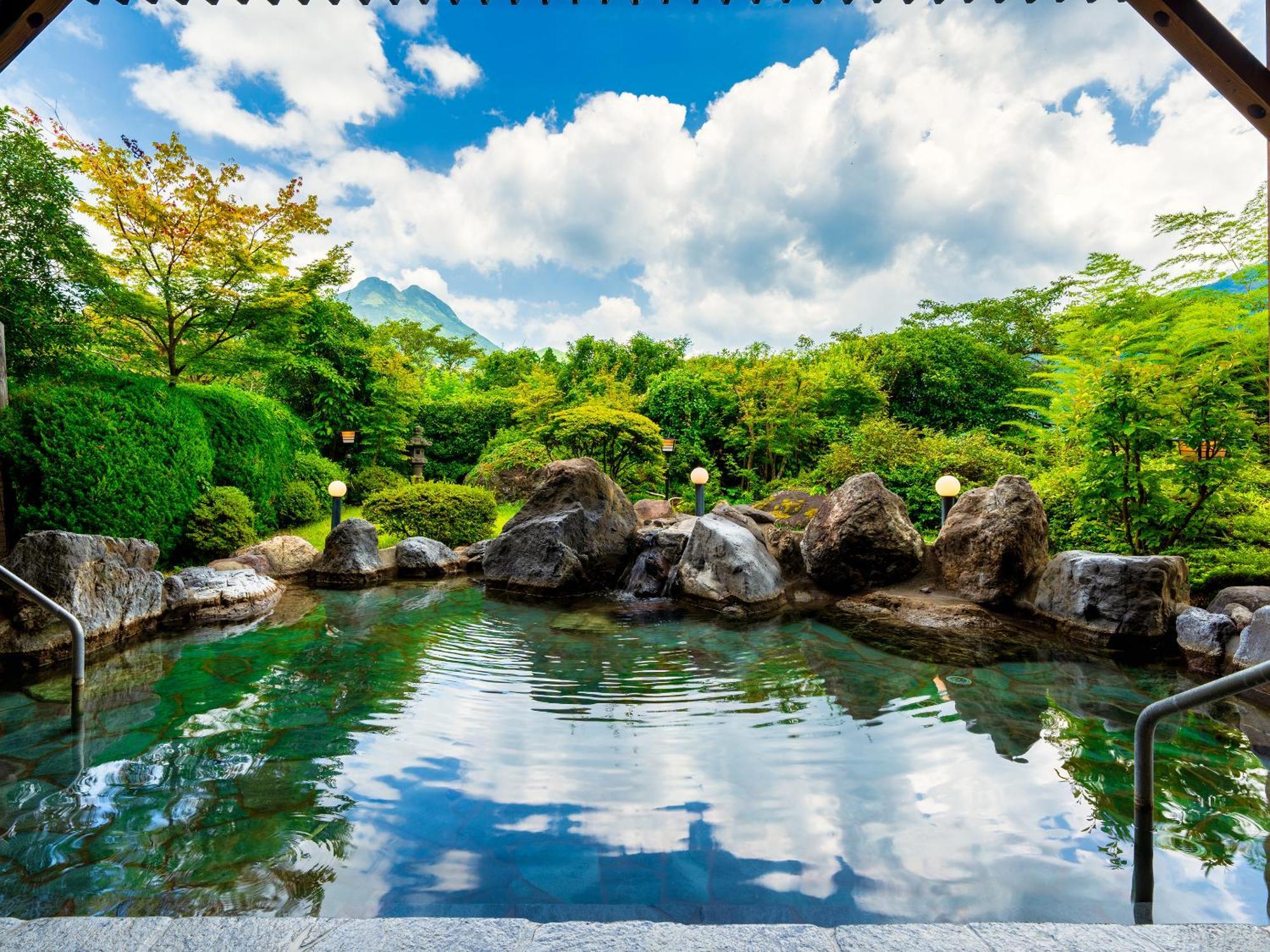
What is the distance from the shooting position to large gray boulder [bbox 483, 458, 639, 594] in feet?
27.9

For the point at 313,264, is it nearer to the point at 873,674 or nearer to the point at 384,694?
the point at 384,694

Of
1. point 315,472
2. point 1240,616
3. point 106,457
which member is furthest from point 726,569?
point 315,472

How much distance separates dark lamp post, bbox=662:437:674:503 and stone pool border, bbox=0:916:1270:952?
38.6 feet

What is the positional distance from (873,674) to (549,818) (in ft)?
10.8

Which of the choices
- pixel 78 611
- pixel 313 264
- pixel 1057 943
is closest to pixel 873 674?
pixel 1057 943

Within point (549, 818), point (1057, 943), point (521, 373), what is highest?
point (521, 373)

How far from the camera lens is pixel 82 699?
4.32 m

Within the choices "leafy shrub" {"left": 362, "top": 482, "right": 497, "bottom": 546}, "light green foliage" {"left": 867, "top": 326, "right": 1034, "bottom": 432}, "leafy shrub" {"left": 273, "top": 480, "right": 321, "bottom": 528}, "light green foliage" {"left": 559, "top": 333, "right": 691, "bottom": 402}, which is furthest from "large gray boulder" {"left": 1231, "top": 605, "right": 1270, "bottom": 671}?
"light green foliage" {"left": 559, "top": 333, "right": 691, "bottom": 402}

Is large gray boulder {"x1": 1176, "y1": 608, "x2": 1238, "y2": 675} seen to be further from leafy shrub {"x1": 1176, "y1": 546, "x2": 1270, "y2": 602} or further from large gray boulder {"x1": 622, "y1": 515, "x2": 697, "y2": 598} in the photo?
large gray boulder {"x1": 622, "y1": 515, "x2": 697, "y2": 598}

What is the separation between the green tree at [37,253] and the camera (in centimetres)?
789

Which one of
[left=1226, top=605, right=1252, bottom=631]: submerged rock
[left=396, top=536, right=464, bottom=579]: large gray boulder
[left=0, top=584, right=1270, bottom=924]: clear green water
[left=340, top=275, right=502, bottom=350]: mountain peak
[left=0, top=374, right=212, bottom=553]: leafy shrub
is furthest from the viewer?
[left=340, top=275, right=502, bottom=350]: mountain peak

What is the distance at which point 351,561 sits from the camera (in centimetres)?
906

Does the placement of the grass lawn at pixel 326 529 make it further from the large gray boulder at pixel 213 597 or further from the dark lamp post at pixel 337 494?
Result: the large gray boulder at pixel 213 597

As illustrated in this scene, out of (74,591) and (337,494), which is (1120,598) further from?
(337,494)
